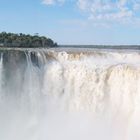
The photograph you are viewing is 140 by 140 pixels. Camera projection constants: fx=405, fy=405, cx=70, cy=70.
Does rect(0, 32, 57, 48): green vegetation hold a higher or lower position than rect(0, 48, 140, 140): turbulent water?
higher

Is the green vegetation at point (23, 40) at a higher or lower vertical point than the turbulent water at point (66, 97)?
higher

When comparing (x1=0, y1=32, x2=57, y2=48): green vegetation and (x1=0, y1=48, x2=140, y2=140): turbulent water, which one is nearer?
(x1=0, y1=48, x2=140, y2=140): turbulent water

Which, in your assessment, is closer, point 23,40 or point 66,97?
point 66,97

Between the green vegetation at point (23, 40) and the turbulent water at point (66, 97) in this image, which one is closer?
the turbulent water at point (66, 97)

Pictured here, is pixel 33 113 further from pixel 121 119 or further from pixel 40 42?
pixel 40 42

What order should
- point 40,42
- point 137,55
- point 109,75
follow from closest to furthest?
point 109,75 < point 137,55 < point 40,42

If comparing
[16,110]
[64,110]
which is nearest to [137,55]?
[64,110]

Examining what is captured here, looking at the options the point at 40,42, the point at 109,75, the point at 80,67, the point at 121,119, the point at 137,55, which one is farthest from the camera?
the point at 40,42

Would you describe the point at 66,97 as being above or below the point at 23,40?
below
